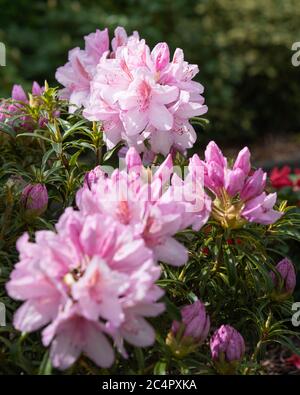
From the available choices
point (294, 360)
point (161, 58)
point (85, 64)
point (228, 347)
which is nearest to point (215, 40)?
point (294, 360)

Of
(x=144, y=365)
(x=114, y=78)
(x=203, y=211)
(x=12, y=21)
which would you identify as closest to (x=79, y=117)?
(x=114, y=78)

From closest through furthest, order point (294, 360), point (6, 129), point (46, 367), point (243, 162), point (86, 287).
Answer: point (86, 287) → point (46, 367) → point (243, 162) → point (6, 129) → point (294, 360)

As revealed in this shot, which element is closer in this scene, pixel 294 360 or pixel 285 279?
pixel 285 279

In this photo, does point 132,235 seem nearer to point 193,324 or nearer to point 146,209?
point 146,209

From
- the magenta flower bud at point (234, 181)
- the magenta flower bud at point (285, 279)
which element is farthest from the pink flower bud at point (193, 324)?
the magenta flower bud at point (285, 279)

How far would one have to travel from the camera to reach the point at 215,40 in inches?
244

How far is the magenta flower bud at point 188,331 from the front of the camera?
5.65 feet

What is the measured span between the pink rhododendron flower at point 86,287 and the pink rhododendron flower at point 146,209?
8cm

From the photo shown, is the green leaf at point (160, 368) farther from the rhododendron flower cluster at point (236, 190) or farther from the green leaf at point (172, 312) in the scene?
the rhododendron flower cluster at point (236, 190)

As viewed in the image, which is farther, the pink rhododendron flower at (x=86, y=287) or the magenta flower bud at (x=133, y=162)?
the magenta flower bud at (x=133, y=162)

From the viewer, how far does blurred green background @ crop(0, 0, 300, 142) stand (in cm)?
580

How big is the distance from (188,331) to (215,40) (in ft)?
15.6

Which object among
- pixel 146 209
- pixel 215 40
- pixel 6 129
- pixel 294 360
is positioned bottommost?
pixel 294 360
